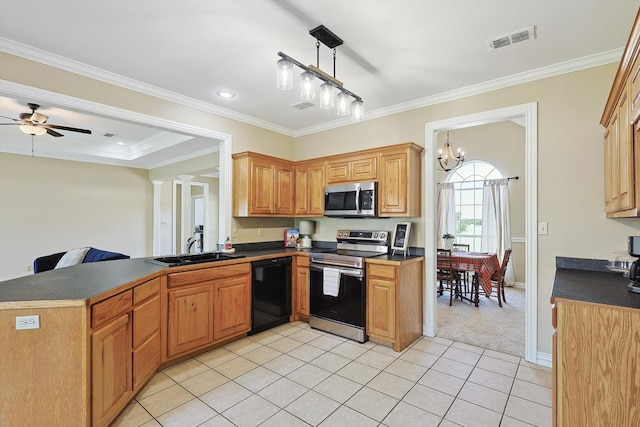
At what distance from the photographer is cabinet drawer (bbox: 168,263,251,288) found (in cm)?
273

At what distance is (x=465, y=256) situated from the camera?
16.0 feet

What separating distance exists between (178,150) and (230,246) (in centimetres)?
A: 266

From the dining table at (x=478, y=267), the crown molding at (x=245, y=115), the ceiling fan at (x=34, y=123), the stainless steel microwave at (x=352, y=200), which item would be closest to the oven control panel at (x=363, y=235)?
the stainless steel microwave at (x=352, y=200)

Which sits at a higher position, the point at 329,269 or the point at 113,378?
the point at 329,269

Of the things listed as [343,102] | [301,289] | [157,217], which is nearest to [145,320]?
[301,289]

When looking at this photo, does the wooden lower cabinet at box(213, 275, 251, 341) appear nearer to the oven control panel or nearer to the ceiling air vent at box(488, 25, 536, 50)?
the oven control panel

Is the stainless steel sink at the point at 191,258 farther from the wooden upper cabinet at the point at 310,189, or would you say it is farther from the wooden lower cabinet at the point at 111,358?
the wooden upper cabinet at the point at 310,189

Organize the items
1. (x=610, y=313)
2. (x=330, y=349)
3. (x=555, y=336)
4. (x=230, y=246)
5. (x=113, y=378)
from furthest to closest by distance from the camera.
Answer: (x=230, y=246) < (x=330, y=349) < (x=113, y=378) < (x=555, y=336) < (x=610, y=313)

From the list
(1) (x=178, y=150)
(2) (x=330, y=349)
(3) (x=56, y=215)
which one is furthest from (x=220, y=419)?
(3) (x=56, y=215)

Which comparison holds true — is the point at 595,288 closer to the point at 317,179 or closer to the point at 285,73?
the point at 285,73

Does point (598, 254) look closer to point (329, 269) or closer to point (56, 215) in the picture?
point (329, 269)

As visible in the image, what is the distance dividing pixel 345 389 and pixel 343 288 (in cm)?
115

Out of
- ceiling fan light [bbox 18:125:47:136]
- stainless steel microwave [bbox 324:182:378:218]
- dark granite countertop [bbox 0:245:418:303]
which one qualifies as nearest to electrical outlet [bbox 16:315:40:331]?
dark granite countertop [bbox 0:245:418:303]

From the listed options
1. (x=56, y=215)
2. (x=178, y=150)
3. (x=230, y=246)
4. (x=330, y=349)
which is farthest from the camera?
(x=56, y=215)
